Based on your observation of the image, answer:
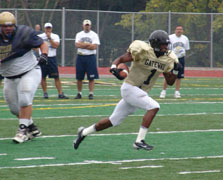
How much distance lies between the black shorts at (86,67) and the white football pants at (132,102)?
7.07m

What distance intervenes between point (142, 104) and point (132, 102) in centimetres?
12

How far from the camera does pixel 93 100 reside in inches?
575

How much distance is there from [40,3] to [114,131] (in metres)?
29.3

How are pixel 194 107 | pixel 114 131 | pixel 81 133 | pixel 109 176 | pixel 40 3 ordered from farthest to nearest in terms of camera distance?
pixel 40 3, pixel 194 107, pixel 114 131, pixel 81 133, pixel 109 176

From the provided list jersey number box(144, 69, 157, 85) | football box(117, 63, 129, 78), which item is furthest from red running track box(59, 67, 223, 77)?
football box(117, 63, 129, 78)

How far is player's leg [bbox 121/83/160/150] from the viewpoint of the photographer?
7.89 metres

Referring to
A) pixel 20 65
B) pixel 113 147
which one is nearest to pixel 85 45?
pixel 20 65

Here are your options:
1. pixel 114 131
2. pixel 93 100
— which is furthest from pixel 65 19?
pixel 114 131

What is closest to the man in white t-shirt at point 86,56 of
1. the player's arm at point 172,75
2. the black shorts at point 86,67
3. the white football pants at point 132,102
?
the black shorts at point 86,67

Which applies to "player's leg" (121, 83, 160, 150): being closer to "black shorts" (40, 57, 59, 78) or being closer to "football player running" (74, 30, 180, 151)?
"football player running" (74, 30, 180, 151)

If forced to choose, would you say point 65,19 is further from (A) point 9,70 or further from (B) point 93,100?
(A) point 9,70

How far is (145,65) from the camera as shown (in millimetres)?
8047

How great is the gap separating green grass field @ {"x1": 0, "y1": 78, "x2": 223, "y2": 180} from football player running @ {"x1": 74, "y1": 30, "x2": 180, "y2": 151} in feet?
1.11

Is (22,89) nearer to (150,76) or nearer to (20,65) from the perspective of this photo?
(20,65)
